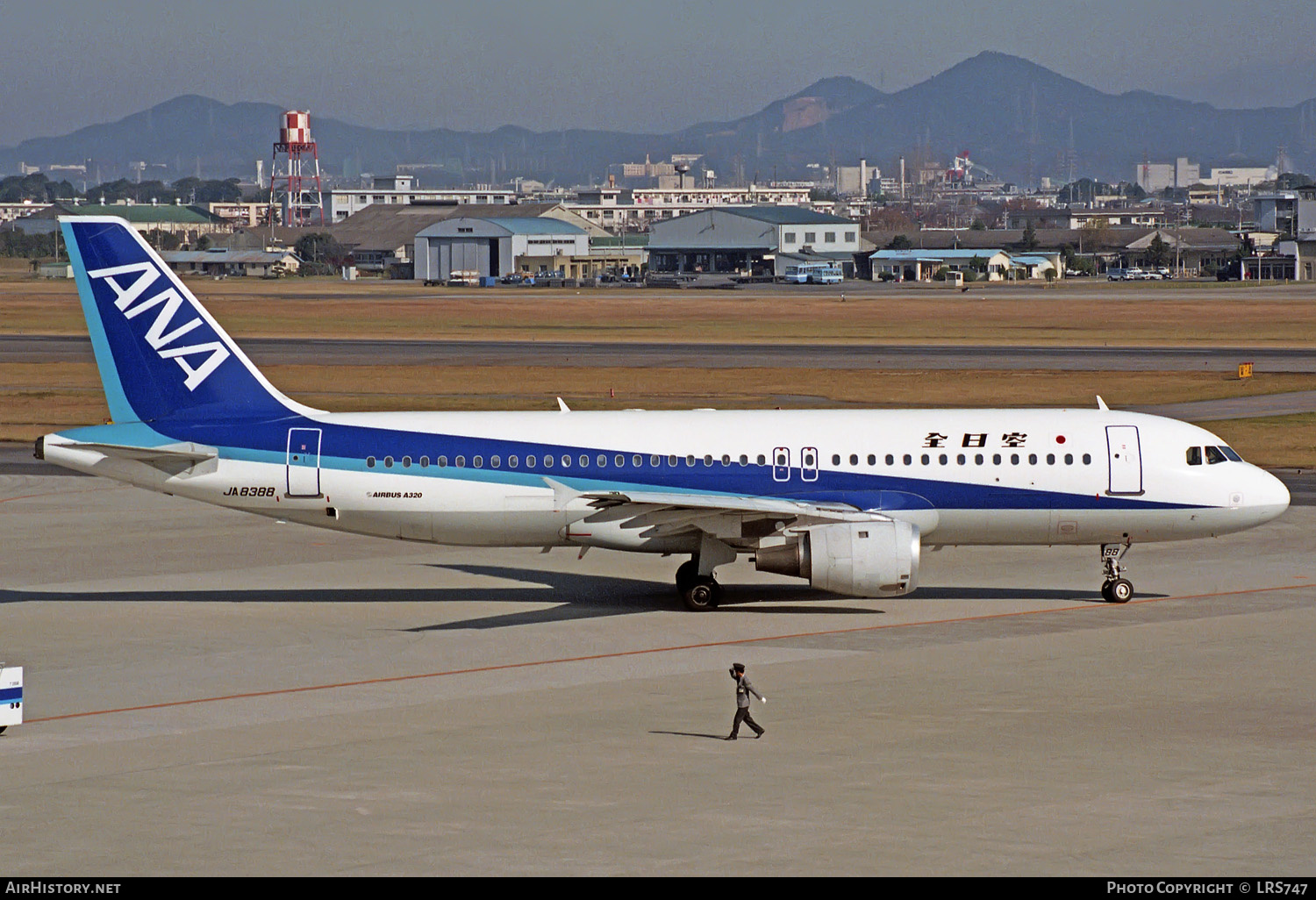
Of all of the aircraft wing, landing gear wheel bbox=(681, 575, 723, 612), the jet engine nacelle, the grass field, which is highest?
A: the grass field

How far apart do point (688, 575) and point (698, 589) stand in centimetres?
44

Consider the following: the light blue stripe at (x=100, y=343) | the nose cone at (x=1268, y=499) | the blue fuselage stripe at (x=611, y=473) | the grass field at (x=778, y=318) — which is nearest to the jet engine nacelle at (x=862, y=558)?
the blue fuselage stripe at (x=611, y=473)

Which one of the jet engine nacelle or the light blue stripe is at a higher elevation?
the light blue stripe

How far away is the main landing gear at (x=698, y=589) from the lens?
3953cm

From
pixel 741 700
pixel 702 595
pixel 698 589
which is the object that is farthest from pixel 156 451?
pixel 741 700

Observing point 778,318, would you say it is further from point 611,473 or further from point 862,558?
point 862,558

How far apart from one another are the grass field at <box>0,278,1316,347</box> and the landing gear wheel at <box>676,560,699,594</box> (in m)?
86.0

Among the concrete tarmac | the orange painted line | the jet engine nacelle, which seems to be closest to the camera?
the concrete tarmac

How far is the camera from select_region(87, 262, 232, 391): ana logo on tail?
39094 millimetres

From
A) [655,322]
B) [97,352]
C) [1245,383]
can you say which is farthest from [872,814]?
[655,322]

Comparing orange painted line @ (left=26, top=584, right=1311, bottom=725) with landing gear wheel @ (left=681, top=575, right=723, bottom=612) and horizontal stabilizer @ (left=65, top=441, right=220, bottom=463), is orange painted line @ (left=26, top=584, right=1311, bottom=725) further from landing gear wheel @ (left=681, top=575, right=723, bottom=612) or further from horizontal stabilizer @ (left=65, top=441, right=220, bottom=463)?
horizontal stabilizer @ (left=65, top=441, right=220, bottom=463)

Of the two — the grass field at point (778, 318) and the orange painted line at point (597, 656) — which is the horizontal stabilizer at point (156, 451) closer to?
the orange painted line at point (597, 656)

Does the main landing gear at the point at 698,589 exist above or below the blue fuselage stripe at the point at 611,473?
below

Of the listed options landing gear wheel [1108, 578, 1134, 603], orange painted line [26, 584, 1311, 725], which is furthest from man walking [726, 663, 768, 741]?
landing gear wheel [1108, 578, 1134, 603]
